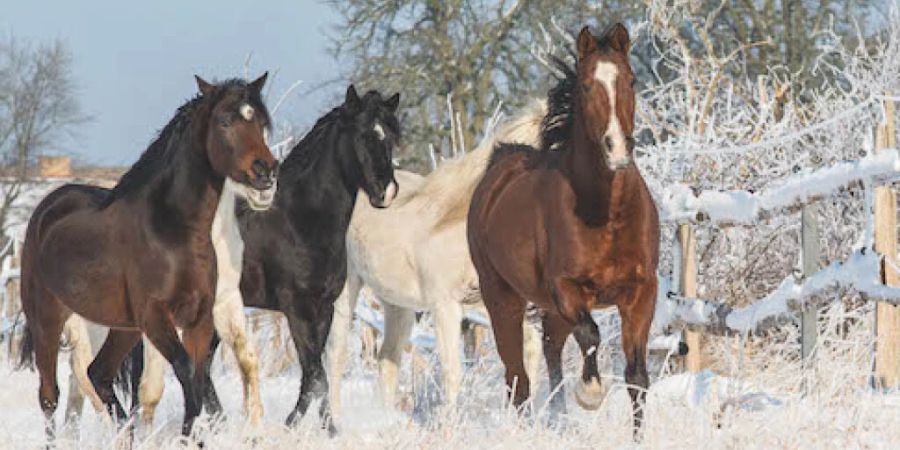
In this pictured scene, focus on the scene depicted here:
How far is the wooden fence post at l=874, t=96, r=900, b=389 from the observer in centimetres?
830

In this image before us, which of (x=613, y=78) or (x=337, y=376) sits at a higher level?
(x=613, y=78)

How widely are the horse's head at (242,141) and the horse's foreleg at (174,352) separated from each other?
717 mm

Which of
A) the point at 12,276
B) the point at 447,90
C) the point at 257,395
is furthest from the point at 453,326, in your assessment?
the point at 447,90

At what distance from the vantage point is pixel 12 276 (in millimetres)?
21812

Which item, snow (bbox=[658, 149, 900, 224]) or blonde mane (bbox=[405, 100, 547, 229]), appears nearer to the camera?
snow (bbox=[658, 149, 900, 224])

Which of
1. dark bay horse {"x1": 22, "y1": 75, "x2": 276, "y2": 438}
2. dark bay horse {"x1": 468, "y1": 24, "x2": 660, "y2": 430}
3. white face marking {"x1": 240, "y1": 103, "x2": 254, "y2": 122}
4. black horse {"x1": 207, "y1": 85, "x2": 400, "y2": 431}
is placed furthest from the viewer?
black horse {"x1": 207, "y1": 85, "x2": 400, "y2": 431}

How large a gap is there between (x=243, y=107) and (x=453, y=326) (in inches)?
109

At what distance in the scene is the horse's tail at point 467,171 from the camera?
31.6ft

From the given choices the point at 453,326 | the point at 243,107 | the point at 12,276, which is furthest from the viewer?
the point at 12,276

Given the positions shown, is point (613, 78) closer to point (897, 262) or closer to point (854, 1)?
point (897, 262)

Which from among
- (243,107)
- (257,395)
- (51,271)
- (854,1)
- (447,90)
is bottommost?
(257,395)

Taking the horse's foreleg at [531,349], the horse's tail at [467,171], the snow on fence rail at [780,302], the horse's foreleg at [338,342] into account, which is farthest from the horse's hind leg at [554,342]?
the horse's foreleg at [338,342]

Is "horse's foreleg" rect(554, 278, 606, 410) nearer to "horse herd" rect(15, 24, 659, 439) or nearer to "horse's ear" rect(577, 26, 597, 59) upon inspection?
"horse herd" rect(15, 24, 659, 439)

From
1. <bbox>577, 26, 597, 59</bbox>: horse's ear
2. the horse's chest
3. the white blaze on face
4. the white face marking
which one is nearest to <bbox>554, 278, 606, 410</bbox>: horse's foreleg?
the horse's chest
